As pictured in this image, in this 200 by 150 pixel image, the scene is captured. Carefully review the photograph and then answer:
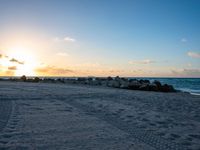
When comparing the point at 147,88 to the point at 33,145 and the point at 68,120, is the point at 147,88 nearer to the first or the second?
the point at 68,120

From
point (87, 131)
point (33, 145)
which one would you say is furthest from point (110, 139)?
point (33, 145)

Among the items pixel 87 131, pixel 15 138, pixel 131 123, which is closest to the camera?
pixel 15 138

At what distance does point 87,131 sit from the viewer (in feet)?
18.9

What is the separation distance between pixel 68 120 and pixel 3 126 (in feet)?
5.97

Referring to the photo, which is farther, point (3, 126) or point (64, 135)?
point (3, 126)

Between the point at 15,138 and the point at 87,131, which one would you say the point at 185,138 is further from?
the point at 15,138

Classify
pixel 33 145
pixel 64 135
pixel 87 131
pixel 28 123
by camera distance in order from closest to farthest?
pixel 33 145 → pixel 64 135 → pixel 87 131 → pixel 28 123

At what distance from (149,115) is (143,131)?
2.16m

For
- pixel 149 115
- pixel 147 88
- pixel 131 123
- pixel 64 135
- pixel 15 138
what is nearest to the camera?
pixel 15 138

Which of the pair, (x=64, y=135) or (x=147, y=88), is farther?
(x=147, y=88)

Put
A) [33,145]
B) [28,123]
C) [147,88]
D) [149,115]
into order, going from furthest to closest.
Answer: [147,88], [149,115], [28,123], [33,145]

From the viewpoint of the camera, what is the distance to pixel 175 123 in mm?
6984

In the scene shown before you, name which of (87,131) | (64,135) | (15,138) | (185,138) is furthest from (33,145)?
(185,138)

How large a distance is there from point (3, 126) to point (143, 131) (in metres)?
3.58
